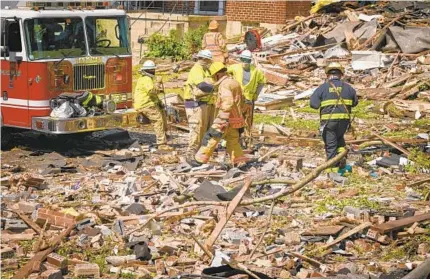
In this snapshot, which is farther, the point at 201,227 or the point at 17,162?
the point at 17,162

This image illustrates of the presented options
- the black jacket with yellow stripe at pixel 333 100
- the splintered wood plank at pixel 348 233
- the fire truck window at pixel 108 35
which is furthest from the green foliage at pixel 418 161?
the fire truck window at pixel 108 35

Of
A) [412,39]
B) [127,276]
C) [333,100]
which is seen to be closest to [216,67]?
[333,100]

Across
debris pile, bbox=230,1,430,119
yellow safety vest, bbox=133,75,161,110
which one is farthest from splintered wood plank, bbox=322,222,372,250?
debris pile, bbox=230,1,430,119

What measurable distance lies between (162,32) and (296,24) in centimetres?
424

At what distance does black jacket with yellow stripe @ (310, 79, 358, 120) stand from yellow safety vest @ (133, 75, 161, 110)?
3558 mm

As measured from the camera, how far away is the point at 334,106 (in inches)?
530

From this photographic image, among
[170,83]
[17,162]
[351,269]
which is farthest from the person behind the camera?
[170,83]

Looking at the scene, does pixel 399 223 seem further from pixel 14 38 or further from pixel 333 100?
pixel 14 38

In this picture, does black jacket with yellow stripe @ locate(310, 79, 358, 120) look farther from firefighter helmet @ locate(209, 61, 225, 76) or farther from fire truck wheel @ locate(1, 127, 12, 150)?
fire truck wheel @ locate(1, 127, 12, 150)

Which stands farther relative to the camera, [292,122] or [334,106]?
[292,122]

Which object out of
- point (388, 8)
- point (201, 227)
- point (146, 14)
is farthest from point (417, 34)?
point (201, 227)

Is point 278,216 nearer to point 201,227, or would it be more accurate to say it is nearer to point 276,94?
point 201,227

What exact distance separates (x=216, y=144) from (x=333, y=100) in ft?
6.56

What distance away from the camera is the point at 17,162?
51.3ft
